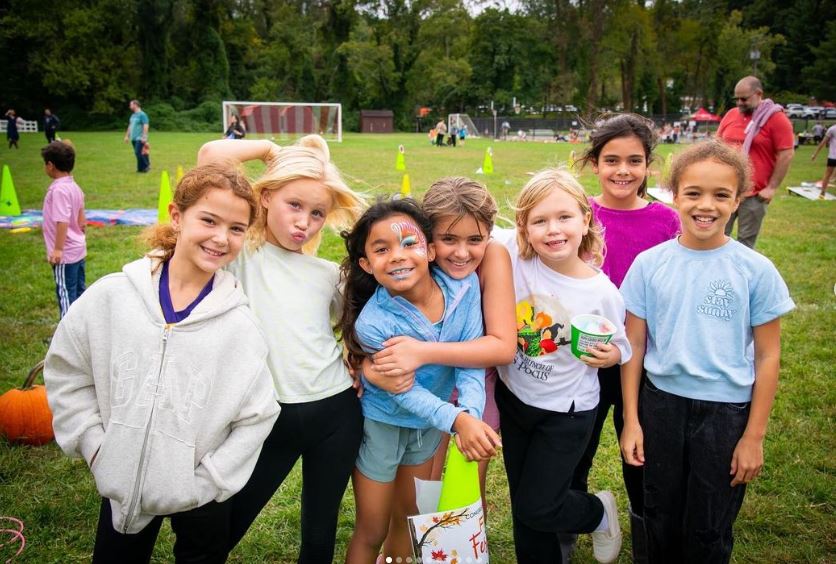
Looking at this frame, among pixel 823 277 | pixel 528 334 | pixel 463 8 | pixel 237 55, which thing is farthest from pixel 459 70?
pixel 528 334

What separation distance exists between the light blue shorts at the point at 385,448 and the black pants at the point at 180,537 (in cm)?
54

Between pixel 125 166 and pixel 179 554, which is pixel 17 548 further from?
pixel 125 166

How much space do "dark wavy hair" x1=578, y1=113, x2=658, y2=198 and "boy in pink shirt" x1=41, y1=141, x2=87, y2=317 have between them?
460 cm

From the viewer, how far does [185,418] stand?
6.37 feet

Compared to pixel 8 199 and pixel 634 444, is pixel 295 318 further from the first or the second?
pixel 8 199

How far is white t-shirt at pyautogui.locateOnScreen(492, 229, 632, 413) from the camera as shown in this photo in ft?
7.88

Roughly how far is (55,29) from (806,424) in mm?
60959

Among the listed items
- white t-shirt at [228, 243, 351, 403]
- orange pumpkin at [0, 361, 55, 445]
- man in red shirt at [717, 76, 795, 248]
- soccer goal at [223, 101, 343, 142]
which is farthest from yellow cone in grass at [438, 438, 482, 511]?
soccer goal at [223, 101, 343, 142]

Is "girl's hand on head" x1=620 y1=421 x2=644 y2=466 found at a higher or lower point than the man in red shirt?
lower

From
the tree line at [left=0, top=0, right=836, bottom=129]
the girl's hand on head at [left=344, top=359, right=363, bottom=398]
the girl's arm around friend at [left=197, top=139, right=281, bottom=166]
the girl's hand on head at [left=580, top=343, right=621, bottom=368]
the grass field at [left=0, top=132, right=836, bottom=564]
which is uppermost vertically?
the tree line at [left=0, top=0, right=836, bottom=129]

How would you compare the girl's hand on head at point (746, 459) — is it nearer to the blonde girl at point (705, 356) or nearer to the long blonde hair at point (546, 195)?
the blonde girl at point (705, 356)

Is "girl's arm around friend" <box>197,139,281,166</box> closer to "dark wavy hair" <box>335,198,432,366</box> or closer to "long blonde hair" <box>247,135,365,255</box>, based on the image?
"long blonde hair" <box>247,135,365,255</box>

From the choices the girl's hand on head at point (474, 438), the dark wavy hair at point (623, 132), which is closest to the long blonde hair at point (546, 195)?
the dark wavy hair at point (623, 132)

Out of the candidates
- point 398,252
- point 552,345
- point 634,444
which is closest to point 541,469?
point 634,444
